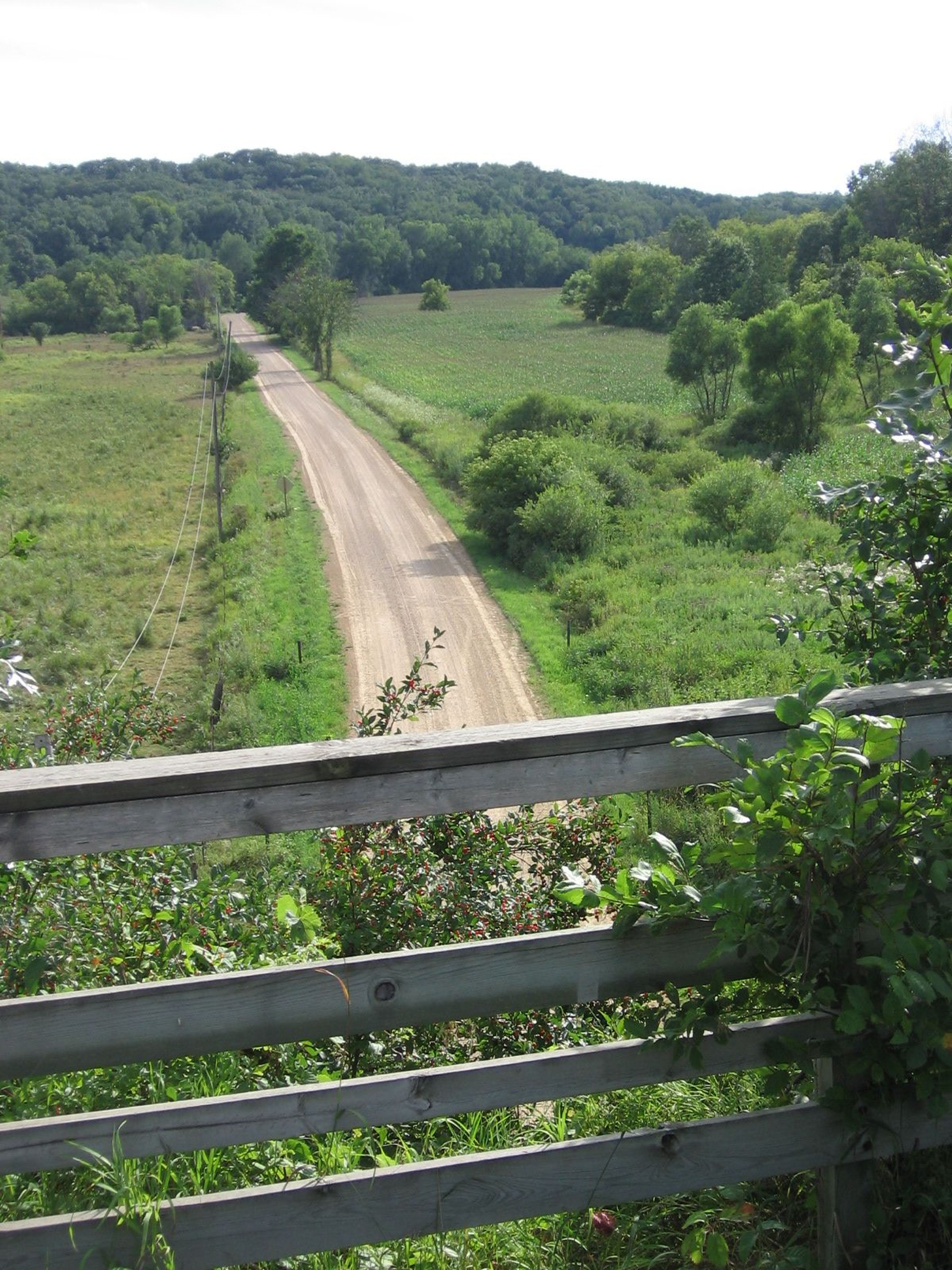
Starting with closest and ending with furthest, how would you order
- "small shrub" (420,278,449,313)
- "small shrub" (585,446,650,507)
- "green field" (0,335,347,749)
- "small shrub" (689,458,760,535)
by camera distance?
1. "green field" (0,335,347,749)
2. "small shrub" (689,458,760,535)
3. "small shrub" (585,446,650,507)
4. "small shrub" (420,278,449,313)

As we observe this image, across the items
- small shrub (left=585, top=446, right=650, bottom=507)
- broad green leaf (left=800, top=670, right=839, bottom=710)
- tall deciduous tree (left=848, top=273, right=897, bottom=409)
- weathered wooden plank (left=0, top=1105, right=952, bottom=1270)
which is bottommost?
small shrub (left=585, top=446, right=650, bottom=507)

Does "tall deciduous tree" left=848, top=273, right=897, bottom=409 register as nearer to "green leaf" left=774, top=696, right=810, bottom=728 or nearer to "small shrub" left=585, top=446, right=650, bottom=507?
"small shrub" left=585, top=446, right=650, bottom=507

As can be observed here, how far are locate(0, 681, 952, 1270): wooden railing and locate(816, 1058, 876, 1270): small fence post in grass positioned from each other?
0.05ft

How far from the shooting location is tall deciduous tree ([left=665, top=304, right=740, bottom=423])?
51.0m

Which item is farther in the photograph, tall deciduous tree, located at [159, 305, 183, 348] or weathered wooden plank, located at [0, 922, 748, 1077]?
tall deciduous tree, located at [159, 305, 183, 348]

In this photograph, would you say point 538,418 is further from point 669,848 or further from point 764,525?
point 669,848

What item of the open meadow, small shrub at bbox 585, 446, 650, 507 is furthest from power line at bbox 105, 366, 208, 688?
small shrub at bbox 585, 446, 650, 507

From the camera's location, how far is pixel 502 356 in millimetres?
82625

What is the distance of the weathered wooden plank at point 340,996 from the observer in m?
2.20

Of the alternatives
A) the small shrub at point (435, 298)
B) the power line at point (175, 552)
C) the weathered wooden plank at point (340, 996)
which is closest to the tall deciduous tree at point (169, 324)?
the small shrub at point (435, 298)

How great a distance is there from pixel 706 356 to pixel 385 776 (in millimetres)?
52058

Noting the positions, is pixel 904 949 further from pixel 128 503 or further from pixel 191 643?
pixel 128 503

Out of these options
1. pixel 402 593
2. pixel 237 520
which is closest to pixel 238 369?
pixel 237 520

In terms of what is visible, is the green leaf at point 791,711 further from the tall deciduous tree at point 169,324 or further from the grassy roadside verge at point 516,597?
the tall deciduous tree at point 169,324
